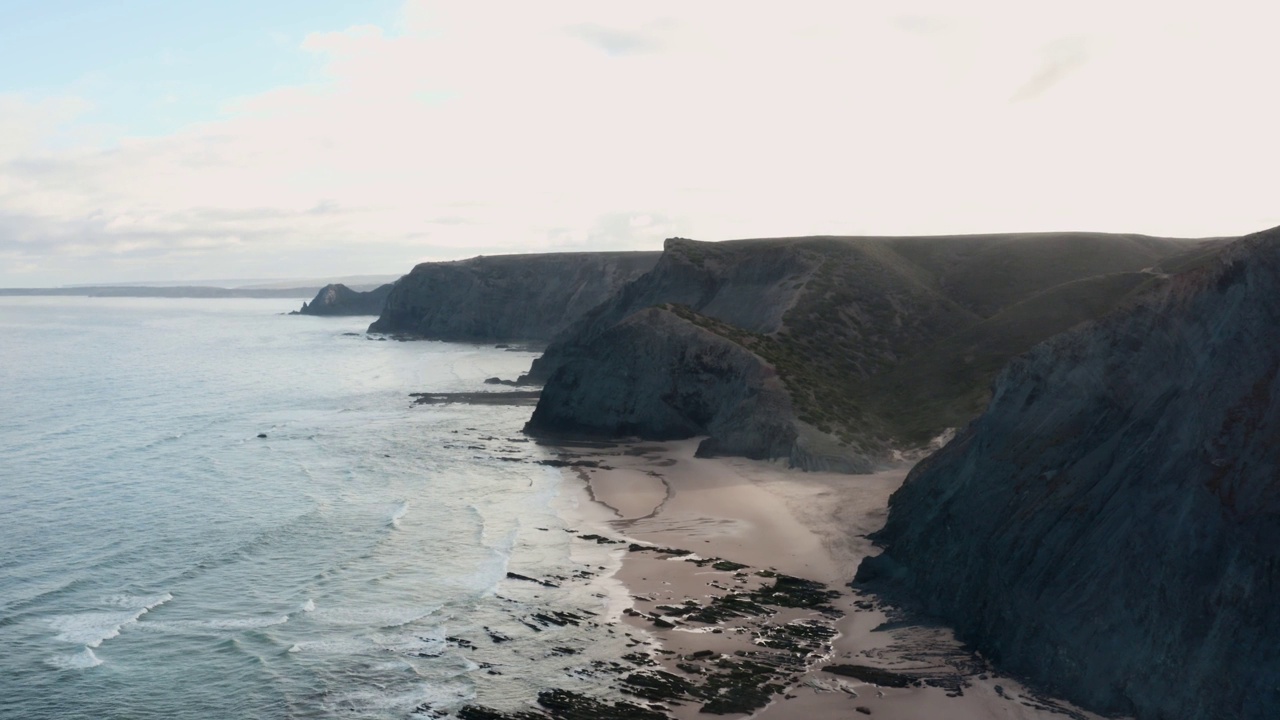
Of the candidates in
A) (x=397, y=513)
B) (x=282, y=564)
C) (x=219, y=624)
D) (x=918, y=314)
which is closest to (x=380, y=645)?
(x=219, y=624)

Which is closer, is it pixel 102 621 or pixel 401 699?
pixel 401 699

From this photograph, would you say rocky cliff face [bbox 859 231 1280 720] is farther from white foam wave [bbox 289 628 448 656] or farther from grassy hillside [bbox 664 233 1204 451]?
grassy hillside [bbox 664 233 1204 451]

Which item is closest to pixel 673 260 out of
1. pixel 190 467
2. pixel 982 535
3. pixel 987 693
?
pixel 190 467

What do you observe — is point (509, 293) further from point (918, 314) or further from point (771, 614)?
Answer: point (771, 614)

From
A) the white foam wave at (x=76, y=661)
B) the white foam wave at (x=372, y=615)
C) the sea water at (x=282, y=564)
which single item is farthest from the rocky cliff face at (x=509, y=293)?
the white foam wave at (x=76, y=661)

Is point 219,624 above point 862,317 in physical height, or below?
below

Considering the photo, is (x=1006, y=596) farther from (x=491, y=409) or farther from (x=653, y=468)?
(x=491, y=409)
